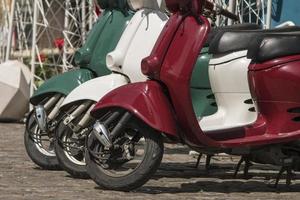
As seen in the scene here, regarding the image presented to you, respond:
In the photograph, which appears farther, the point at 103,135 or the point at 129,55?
the point at 129,55

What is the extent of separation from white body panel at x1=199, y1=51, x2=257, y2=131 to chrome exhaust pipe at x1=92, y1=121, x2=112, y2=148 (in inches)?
27.6

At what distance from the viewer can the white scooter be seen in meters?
6.04

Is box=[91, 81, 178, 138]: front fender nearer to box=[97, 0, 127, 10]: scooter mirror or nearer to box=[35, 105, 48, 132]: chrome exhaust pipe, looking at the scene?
box=[35, 105, 48, 132]: chrome exhaust pipe

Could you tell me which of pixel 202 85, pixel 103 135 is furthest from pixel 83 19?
pixel 103 135

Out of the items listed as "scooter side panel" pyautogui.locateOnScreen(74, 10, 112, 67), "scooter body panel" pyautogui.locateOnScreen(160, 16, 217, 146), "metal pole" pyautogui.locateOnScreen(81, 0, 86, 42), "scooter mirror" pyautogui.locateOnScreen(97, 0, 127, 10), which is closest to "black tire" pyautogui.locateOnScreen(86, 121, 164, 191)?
"scooter body panel" pyautogui.locateOnScreen(160, 16, 217, 146)

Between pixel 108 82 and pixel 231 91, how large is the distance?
0.88 m

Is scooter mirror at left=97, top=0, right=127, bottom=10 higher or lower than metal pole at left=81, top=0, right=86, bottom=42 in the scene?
higher

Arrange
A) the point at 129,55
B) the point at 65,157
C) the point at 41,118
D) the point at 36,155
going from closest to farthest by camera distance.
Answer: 1. the point at 129,55
2. the point at 65,157
3. the point at 41,118
4. the point at 36,155

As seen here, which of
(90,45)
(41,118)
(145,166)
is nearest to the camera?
(145,166)

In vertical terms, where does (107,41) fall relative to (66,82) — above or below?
above

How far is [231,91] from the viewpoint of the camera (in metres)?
5.92

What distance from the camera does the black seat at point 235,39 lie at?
5.77m

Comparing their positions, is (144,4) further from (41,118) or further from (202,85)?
(41,118)

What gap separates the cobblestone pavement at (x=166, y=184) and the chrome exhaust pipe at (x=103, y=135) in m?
0.32
